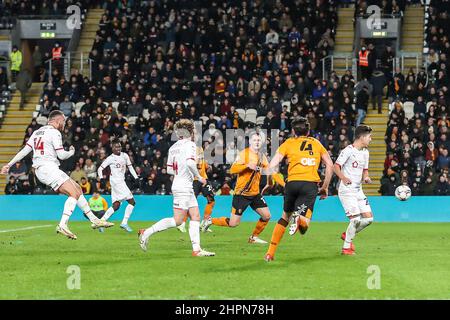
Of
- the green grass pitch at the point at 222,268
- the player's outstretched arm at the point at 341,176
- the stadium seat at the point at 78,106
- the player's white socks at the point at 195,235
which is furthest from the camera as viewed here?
the stadium seat at the point at 78,106

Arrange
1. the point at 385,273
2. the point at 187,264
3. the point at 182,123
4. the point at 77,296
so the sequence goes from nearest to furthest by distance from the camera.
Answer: the point at 77,296 < the point at 385,273 < the point at 187,264 < the point at 182,123

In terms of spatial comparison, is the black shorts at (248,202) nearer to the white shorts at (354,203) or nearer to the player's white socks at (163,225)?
the white shorts at (354,203)

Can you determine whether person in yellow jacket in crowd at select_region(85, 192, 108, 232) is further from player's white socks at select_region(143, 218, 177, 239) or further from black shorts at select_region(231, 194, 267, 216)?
player's white socks at select_region(143, 218, 177, 239)

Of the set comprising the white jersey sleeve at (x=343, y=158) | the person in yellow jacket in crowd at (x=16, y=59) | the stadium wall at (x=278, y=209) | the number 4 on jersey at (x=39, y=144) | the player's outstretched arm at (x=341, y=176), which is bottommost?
the stadium wall at (x=278, y=209)

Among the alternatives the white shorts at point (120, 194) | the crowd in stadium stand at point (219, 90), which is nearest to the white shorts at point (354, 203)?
the white shorts at point (120, 194)

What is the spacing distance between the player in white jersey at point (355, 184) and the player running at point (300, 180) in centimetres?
147

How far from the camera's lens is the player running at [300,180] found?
50.0 ft

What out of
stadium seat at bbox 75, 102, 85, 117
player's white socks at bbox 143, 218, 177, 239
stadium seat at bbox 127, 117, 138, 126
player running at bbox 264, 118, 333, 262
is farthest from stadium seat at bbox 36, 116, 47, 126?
player running at bbox 264, 118, 333, 262

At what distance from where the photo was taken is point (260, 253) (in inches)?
675

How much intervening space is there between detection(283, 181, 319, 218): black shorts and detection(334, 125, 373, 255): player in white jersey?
5.37ft

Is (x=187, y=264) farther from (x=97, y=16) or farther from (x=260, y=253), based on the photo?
(x=97, y=16)
